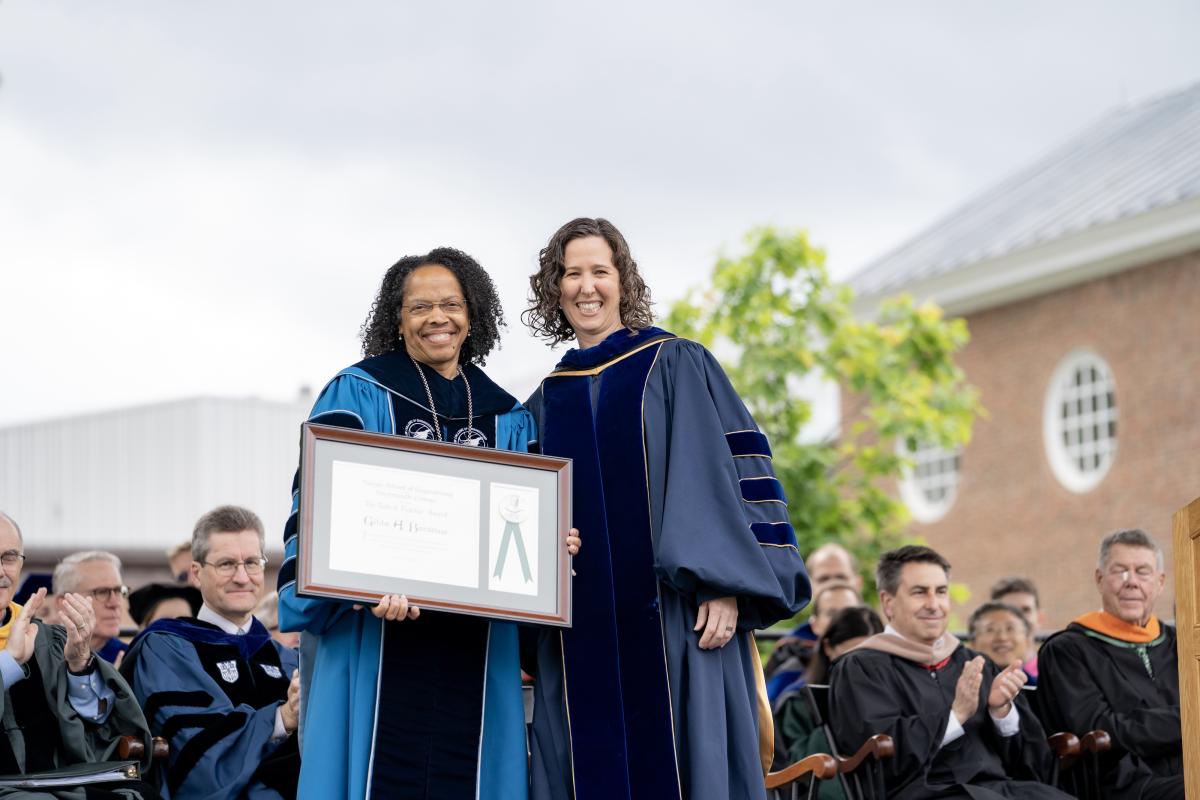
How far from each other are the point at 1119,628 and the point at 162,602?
4.41 m

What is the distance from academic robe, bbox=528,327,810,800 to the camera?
16.7 feet

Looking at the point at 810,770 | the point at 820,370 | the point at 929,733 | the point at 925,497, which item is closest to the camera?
the point at 810,770

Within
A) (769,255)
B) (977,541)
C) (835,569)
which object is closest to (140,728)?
(835,569)

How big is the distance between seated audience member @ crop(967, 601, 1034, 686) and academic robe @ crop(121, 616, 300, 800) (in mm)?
3919

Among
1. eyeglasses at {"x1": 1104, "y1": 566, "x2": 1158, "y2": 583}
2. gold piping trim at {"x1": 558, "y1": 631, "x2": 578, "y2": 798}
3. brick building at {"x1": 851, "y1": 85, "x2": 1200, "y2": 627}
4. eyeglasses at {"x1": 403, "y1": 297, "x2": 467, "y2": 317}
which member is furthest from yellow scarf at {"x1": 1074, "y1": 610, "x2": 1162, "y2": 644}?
brick building at {"x1": 851, "y1": 85, "x2": 1200, "y2": 627}

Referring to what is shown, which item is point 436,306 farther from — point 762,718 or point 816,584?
point 816,584

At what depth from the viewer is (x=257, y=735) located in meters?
6.18

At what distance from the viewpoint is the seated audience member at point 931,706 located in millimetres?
7109

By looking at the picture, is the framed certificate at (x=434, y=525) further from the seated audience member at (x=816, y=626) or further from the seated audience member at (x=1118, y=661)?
the seated audience member at (x=816, y=626)

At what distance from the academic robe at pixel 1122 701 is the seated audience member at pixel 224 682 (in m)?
3.42

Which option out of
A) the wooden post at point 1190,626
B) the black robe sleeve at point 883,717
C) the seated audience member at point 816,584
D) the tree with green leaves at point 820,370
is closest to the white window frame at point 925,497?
the tree with green leaves at point 820,370

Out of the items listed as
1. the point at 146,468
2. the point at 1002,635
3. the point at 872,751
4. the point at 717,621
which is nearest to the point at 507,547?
the point at 717,621

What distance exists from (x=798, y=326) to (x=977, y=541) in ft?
26.6

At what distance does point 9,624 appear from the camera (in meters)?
6.16
